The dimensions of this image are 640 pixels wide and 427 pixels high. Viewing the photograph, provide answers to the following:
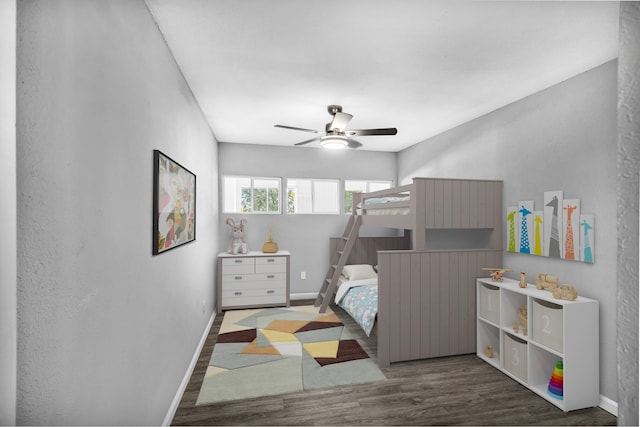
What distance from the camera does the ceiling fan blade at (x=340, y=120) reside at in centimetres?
295

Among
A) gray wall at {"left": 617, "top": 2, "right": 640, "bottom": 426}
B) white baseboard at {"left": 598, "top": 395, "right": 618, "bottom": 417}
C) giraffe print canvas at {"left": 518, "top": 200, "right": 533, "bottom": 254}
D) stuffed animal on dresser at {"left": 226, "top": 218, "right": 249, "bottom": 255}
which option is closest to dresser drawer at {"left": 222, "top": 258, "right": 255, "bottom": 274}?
stuffed animal on dresser at {"left": 226, "top": 218, "right": 249, "bottom": 255}

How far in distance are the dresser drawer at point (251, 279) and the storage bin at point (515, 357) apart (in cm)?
285

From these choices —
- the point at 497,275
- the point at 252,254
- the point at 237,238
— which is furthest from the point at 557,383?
the point at 237,238

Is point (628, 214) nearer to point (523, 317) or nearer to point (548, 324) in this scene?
point (548, 324)

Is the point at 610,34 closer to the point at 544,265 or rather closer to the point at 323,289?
the point at 544,265

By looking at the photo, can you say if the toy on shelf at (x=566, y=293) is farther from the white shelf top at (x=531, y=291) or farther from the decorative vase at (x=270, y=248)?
the decorative vase at (x=270, y=248)

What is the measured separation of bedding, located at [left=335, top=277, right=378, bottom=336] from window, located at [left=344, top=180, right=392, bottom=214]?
4.70ft

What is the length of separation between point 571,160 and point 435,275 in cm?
147

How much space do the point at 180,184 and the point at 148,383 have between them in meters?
1.32

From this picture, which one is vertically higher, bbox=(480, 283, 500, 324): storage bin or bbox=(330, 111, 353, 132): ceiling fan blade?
bbox=(330, 111, 353, 132): ceiling fan blade

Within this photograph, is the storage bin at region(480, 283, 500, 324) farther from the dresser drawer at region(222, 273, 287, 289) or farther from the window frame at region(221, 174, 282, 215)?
the window frame at region(221, 174, 282, 215)

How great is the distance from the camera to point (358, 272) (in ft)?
14.4

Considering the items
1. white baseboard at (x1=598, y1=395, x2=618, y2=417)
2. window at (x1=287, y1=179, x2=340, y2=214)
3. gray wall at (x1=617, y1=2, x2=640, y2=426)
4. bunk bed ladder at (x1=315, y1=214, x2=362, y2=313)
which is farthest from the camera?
window at (x1=287, y1=179, x2=340, y2=214)

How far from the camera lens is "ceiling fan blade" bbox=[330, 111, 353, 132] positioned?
116 inches
